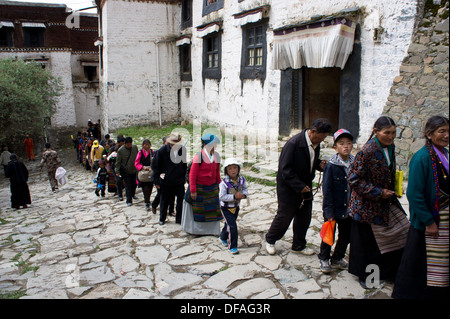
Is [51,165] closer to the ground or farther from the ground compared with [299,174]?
closer to the ground

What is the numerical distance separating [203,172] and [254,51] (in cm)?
884

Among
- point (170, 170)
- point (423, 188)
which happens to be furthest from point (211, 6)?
point (423, 188)

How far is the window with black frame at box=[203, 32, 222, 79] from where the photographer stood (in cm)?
1614

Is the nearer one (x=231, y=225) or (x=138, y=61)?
(x=231, y=225)

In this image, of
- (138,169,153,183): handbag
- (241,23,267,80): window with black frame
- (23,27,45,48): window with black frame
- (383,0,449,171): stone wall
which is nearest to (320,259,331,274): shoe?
(138,169,153,183): handbag

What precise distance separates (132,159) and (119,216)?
A: 1.23m

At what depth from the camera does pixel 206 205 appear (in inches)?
228

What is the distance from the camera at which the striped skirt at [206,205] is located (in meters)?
5.74

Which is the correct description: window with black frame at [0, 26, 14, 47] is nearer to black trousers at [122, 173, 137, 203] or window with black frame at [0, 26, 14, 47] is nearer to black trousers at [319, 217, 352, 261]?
black trousers at [122, 173, 137, 203]

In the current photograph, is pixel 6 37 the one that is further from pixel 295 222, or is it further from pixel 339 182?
pixel 339 182

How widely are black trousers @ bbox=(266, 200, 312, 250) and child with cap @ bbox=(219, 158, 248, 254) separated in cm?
50

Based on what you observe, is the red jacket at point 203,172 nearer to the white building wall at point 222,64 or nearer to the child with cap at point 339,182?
the child with cap at point 339,182

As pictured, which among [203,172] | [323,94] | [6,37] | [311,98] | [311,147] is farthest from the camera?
[6,37]

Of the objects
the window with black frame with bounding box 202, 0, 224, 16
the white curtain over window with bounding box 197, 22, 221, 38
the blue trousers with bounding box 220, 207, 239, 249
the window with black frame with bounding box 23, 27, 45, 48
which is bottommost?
the blue trousers with bounding box 220, 207, 239, 249
